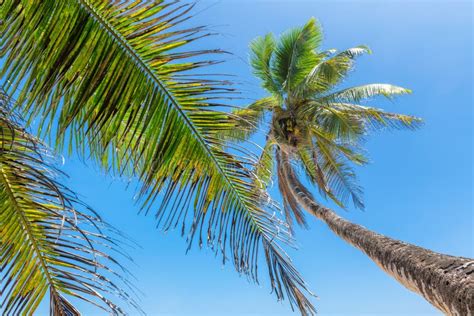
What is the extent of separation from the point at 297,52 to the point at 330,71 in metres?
1.11

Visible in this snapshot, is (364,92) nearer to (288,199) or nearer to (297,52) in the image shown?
(297,52)

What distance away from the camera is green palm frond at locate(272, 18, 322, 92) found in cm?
1055

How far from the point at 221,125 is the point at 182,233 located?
0.82m

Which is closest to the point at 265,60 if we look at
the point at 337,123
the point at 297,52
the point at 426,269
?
the point at 297,52

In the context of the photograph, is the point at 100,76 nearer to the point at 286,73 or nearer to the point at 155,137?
the point at 155,137

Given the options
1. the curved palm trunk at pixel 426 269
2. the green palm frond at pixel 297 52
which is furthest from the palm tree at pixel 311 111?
the curved palm trunk at pixel 426 269

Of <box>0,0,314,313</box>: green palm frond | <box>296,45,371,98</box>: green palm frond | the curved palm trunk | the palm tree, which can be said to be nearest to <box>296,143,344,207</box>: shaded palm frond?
the palm tree

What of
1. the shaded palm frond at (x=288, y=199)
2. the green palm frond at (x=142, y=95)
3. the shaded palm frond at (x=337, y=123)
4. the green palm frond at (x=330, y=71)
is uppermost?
the green palm frond at (x=330, y=71)

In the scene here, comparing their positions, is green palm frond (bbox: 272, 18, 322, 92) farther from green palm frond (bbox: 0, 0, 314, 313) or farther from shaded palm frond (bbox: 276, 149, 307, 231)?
green palm frond (bbox: 0, 0, 314, 313)

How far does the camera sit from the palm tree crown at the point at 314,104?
427 inches

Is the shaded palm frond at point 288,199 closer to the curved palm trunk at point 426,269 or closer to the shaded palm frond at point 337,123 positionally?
the shaded palm frond at point 337,123

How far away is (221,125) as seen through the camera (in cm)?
257

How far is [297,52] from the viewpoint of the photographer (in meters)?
10.8

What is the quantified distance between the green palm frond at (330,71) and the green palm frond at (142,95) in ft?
29.1
